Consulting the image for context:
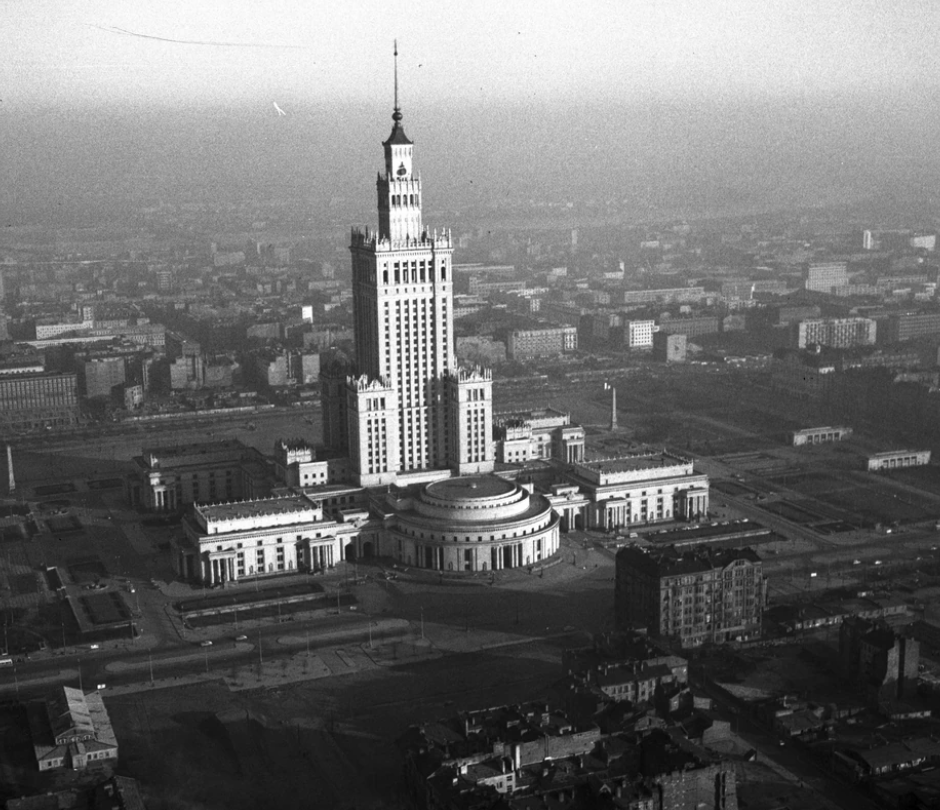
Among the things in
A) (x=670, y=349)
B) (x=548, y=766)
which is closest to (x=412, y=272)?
(x=548, y=766)

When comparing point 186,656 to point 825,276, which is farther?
point 825,276

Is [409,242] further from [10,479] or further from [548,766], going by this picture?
[548,766]

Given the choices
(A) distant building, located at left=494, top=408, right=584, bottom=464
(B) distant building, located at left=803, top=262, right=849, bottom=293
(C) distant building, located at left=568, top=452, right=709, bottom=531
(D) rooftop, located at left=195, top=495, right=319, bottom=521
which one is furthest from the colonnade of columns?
(B) distant building, located at left=803, top=262, right=849, bottom=293

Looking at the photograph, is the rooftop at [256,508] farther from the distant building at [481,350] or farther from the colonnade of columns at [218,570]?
the distant building at [481,350]

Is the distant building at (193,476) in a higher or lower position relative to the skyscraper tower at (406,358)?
lower

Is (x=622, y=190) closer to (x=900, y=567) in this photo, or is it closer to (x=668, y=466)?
(x=668, y=466)

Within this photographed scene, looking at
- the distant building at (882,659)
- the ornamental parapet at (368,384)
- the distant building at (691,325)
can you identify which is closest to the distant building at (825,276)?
the distant building at (691,325)

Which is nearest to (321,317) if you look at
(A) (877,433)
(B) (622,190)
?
(B) (622,190)
